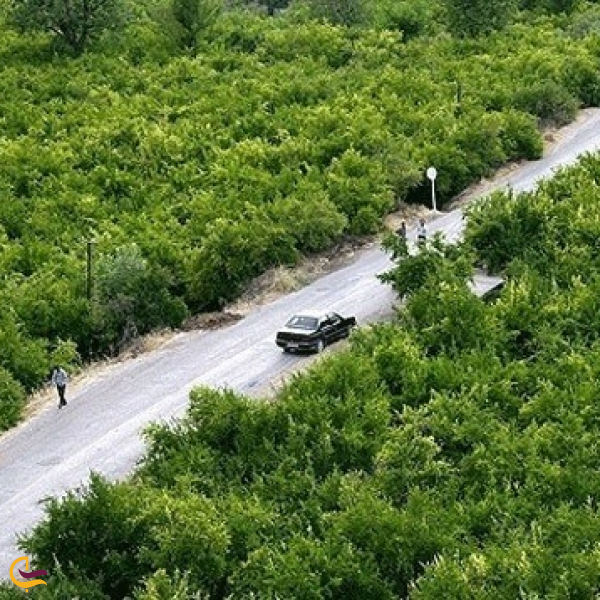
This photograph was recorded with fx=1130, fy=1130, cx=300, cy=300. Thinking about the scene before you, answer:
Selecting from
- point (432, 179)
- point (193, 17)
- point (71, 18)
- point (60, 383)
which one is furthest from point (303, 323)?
point (193, 17)

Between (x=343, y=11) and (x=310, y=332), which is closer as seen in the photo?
(x=310, y=332)

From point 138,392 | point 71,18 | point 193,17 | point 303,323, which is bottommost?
point 303,323

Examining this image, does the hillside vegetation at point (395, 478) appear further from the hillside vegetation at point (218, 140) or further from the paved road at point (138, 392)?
the hillside vegetation at point (218, 140)

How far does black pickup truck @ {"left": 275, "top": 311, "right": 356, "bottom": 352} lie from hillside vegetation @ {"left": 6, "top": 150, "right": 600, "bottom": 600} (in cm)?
169

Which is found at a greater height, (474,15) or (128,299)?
(128,299)

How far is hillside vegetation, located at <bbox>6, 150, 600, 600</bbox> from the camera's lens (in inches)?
820

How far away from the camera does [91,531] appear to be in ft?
72.7

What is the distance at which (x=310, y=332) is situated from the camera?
31422 mm

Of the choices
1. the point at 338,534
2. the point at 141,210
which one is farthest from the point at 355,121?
the point at 338,534

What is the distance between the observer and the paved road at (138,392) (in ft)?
86.5

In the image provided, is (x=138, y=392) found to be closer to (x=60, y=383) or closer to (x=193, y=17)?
(x=60, y=383)

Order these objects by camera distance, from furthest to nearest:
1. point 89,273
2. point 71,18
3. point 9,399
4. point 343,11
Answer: point 343,11, point 71,18, point 89,273, point 9,399

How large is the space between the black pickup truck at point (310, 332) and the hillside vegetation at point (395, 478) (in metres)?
1.69

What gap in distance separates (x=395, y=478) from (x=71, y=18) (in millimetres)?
40612
